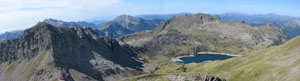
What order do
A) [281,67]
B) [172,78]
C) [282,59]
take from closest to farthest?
[281,67] → [282,59] → [172,78]

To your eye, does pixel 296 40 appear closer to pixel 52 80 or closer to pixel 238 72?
pixel 238 72

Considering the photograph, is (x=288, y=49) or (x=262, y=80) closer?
(x=262, y=80)

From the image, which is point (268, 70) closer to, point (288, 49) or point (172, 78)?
point (288, 49)

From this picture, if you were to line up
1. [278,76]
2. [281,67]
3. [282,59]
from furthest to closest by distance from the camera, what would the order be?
[282,59]
[281,67]
[278,76]

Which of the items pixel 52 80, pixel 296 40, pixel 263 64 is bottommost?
pixel 52 80

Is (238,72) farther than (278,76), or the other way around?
(238,72)

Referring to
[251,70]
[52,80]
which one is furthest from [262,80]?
[52,80]

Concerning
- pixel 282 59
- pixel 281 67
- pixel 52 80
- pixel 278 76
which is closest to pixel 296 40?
pixel 282 59

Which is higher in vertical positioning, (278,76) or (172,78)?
(278,76)

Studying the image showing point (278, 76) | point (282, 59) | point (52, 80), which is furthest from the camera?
point (52, 80)
